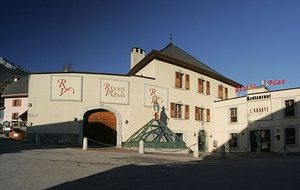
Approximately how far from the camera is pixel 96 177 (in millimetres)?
11219

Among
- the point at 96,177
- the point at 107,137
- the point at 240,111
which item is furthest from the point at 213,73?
the point at 96,177

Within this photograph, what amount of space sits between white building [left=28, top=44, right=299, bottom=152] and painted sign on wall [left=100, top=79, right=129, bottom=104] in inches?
1.0

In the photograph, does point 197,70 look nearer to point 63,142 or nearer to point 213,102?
point 213,102

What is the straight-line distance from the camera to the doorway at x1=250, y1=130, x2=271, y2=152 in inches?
1331

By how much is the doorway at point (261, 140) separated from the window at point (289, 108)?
8.84ft

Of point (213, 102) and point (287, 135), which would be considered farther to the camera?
point (213, 102)

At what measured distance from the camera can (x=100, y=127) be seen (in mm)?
30375

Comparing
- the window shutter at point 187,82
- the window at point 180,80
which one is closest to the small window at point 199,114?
the window shutter at point 187,82

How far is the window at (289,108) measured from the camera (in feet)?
105

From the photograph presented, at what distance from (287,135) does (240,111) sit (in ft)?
19.1

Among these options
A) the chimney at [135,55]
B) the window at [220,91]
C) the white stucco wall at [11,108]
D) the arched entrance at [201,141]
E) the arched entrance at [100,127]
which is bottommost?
the arched entrance at [201,141]

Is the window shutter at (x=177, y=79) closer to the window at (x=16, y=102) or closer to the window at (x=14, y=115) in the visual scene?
the window at (x=16, y=102)

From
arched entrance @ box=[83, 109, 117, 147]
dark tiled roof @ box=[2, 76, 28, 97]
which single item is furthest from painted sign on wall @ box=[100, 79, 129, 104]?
dark tiled roof @ box=[2, 76, 28, 97]

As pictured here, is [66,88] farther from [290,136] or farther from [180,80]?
[290,136]
